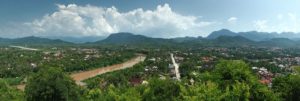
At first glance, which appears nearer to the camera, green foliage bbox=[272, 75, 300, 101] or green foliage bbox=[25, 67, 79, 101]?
green foliage bbox=[272, 75, 300, 101]

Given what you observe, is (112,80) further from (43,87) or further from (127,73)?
(43,87)

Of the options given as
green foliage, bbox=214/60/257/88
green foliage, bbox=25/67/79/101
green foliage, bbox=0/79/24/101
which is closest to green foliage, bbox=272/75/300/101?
green foliage, bbox=214/60/257/88

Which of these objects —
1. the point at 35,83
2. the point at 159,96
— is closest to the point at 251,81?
the point at 159,96

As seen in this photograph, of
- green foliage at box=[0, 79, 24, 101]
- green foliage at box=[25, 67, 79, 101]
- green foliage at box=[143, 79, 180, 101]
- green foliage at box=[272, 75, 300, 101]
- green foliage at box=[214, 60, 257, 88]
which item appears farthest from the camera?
green foliage at box=[25, 67, 79, 101]

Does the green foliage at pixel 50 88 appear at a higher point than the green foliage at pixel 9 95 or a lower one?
higher

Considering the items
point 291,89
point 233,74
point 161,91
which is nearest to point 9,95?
point 161,91

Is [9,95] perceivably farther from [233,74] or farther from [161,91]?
[233,74]

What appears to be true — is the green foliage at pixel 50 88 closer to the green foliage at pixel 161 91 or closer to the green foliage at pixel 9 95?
the green foliage at pixel 9 95

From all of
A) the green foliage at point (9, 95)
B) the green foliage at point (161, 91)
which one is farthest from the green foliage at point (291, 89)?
the green foliage at point (9, 95)

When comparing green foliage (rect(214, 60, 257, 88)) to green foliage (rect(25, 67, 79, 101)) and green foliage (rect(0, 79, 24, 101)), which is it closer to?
green foliage (rect(25, 67, 79, 101))
